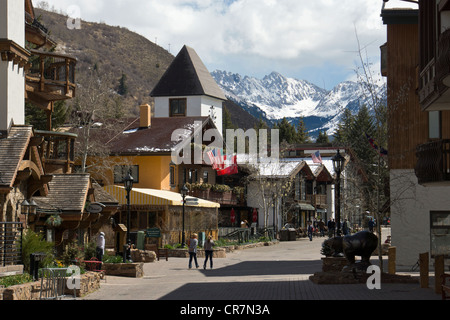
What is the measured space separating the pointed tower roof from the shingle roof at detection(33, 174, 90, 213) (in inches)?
1986

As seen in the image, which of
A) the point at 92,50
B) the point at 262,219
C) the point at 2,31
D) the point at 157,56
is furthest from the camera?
the point at 157,56

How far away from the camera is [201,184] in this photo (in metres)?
57.1

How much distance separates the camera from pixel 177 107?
8044cm

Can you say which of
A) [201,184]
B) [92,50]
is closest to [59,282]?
[201,184]

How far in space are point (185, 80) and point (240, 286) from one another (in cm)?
6153

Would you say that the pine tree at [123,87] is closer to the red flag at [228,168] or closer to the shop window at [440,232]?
the red flag at [228,168]

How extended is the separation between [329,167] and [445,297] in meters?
67.8

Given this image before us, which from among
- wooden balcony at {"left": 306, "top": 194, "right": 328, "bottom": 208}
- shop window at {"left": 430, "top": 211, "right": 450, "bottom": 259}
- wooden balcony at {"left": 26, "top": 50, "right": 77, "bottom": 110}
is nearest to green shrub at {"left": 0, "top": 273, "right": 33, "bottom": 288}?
wooden balcony at {"left": 26, "top": 50, "right": 77, "bottom": 110}

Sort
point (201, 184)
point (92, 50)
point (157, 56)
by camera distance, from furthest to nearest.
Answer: point (157, 56), point (92, 50), point (201, 184)

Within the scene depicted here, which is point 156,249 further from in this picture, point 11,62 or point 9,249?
point 9,249

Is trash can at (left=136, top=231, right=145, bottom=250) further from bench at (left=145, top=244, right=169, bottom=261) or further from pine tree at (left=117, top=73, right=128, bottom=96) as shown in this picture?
pine tree at (left=117, top=73, right=128, bottom=96)

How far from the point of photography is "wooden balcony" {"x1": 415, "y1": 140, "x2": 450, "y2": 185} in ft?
64.8

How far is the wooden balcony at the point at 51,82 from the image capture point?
30703 millimetres
